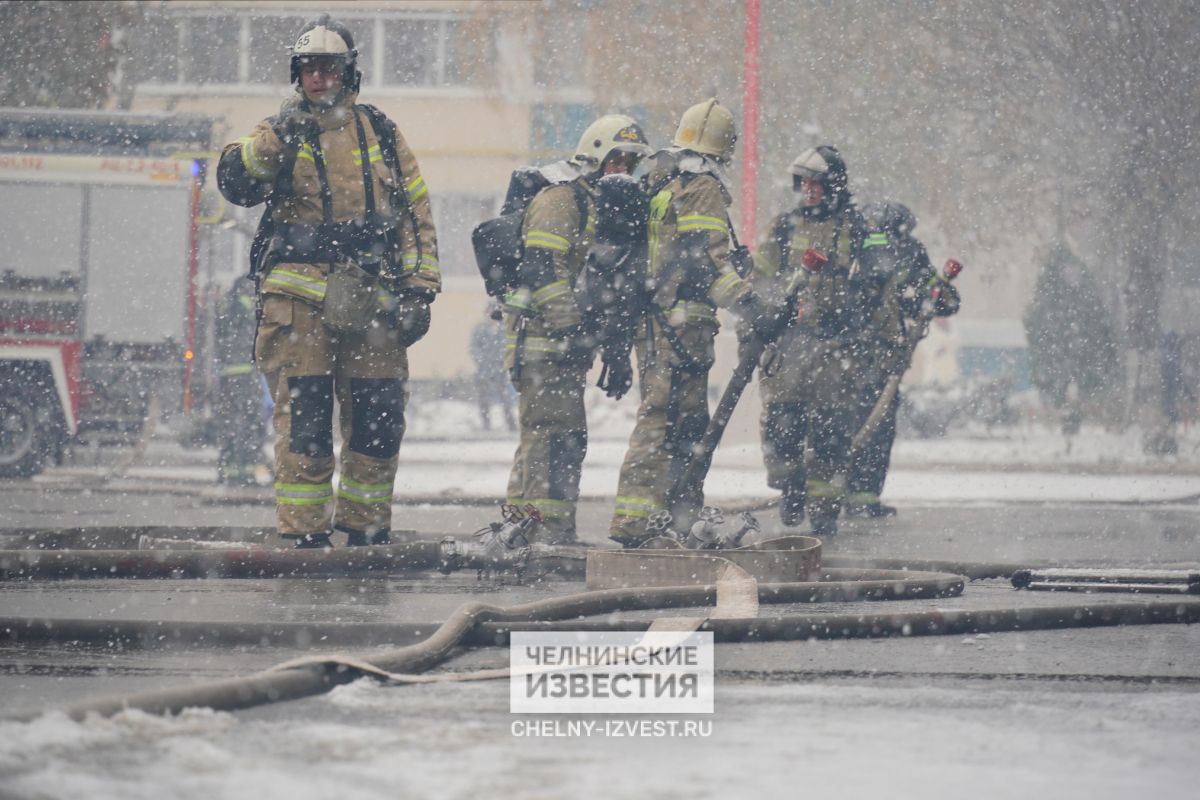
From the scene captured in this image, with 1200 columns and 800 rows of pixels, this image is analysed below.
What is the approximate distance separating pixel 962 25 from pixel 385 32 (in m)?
14.9

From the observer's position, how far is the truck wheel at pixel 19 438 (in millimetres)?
14562

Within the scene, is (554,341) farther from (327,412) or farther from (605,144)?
(327,412)

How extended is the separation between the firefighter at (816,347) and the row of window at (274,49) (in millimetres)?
22678

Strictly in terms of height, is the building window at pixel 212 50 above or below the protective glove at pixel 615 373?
above

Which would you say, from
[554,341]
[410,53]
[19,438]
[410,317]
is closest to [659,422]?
[554,341]

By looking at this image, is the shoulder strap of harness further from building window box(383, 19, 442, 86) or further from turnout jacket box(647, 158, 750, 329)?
building window box(383, 19, 442, 86)

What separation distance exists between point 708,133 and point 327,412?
2168 mm

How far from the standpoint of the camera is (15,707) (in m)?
4.07

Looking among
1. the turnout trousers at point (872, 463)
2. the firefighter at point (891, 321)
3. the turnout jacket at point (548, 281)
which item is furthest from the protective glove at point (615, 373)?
the turnout trousers at point (872, 463)

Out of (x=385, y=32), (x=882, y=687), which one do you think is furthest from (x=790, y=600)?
(x=385, y=32)

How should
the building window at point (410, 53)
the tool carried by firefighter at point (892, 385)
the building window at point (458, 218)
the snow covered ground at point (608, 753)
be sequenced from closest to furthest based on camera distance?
1. the snow covered ground at point (608, 753)
2. the tool carried by firefighter at point (892, 385)
3. the building window at point (458, 218)
4. the building window at point (410, 53)

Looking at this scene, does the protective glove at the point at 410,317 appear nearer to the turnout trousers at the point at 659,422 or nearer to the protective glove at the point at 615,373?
the protective glove at the point at 615,373

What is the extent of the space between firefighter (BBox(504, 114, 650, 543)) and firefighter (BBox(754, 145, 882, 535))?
6.02 feet

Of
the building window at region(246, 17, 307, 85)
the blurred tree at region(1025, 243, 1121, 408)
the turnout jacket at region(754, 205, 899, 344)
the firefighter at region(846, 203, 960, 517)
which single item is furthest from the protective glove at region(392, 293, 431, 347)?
the building window at region(246, 17, 307, 85)
